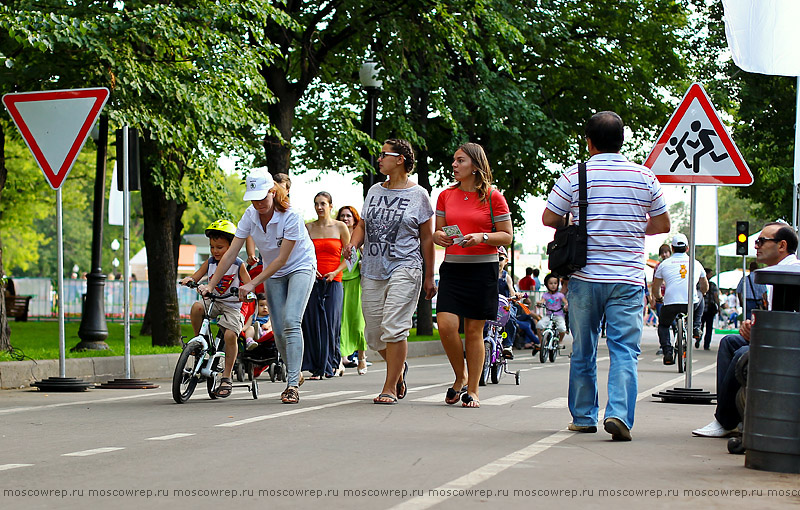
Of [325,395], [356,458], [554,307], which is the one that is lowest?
[325,395]

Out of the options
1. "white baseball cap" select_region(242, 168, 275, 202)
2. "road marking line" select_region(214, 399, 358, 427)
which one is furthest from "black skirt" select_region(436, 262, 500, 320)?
"white baseball cap" select_region(242, 168, 275, 202)

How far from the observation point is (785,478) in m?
6.05

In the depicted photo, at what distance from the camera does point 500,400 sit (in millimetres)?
10812

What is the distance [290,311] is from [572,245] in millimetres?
3459

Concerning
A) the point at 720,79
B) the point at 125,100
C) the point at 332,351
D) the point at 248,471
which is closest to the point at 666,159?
the point at 332,351

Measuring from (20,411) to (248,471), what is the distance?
4.41 m

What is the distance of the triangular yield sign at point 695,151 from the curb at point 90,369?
6.59 meters

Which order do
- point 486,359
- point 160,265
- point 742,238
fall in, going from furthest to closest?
point 742,238 → point 160,265 → point 486,359

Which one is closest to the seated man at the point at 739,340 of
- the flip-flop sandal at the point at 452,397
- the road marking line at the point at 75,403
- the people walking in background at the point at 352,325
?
the flip-flop sandal at the point at 452,397

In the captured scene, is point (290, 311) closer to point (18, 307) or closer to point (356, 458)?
point (356, 458)

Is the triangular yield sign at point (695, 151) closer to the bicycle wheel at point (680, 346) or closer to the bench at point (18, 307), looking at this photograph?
the bicycle wheel at point (680, 346)

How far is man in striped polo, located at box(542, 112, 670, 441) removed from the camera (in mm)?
7730

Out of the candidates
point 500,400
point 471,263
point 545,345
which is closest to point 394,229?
point 471,263

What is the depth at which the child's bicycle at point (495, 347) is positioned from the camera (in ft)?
41.9
